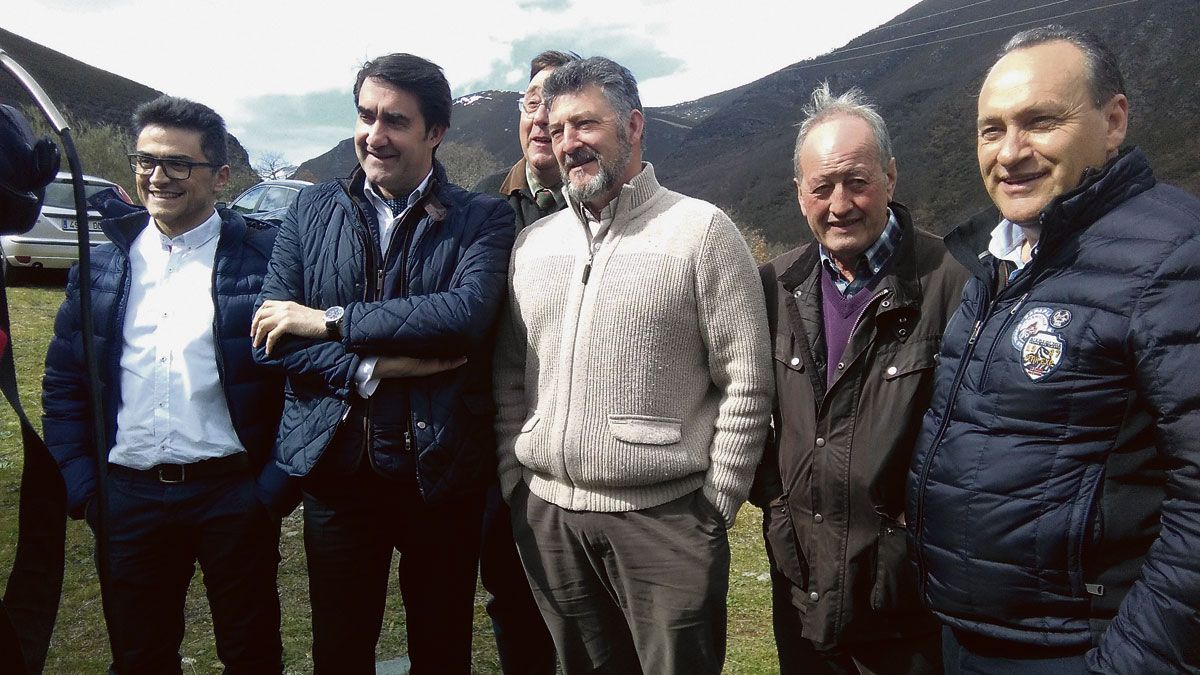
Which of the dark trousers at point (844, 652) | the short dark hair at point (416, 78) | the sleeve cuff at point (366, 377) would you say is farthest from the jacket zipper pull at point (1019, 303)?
the short dark hair at point (416, 78)

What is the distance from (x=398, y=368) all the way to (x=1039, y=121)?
171cm

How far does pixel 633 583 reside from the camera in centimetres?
223

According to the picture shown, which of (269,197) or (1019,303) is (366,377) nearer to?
(1019,303)

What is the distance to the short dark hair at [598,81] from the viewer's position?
232 cm

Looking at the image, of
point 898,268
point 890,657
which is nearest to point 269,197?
point 898,268

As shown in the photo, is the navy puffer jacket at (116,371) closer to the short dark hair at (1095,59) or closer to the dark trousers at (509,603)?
the dark trousers at (509,603)

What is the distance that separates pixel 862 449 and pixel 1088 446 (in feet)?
2.05

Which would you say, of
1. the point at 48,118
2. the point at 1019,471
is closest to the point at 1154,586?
the point at 1019,471

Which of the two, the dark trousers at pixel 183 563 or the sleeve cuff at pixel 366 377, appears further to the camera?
the dark trousers at pixel 183 563

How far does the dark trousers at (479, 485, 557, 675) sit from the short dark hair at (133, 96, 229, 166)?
1484mm

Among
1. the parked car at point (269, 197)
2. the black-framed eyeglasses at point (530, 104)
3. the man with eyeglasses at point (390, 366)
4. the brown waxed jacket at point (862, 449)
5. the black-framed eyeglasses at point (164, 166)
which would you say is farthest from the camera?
the parked car at point (269, 197)

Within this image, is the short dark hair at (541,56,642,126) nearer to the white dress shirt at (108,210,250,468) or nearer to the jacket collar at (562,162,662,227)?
the jacket collar at (562,162,662,227)

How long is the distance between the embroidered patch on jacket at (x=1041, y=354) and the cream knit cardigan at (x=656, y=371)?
2.54 ft

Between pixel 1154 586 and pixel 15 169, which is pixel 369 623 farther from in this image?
pixel 1154 586
